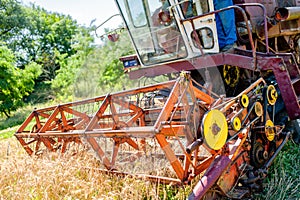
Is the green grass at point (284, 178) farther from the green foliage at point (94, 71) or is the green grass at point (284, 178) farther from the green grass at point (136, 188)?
the green foliage at point (94, 71)

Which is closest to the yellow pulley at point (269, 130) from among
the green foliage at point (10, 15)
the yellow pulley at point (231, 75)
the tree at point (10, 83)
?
the yellow pulley at point (231, 75)

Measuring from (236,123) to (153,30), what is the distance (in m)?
2.19

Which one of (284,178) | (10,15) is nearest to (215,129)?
(284,178)

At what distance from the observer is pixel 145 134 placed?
2.22 meters

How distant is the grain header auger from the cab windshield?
0.01 metres

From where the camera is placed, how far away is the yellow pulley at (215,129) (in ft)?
7.49

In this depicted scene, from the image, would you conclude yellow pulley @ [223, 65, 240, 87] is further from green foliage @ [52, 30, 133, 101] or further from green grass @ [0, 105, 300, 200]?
green foliage @ [52, 30, 133, 101]

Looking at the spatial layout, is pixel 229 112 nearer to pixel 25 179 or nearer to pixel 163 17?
pixel 163 17

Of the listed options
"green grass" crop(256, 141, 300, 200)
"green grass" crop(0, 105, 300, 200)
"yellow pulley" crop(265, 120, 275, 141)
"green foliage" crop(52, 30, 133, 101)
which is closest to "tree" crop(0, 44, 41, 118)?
"green foliage" crop(52, 30, 133, 101)

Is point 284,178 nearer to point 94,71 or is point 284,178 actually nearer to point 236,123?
point 236,123

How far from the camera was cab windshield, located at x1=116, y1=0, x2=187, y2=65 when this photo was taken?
13.2 ft

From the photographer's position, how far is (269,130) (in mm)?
2922

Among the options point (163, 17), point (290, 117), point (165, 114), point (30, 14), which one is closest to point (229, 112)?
point (165, 114)

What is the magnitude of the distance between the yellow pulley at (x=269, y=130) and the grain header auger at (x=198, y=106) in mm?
14
